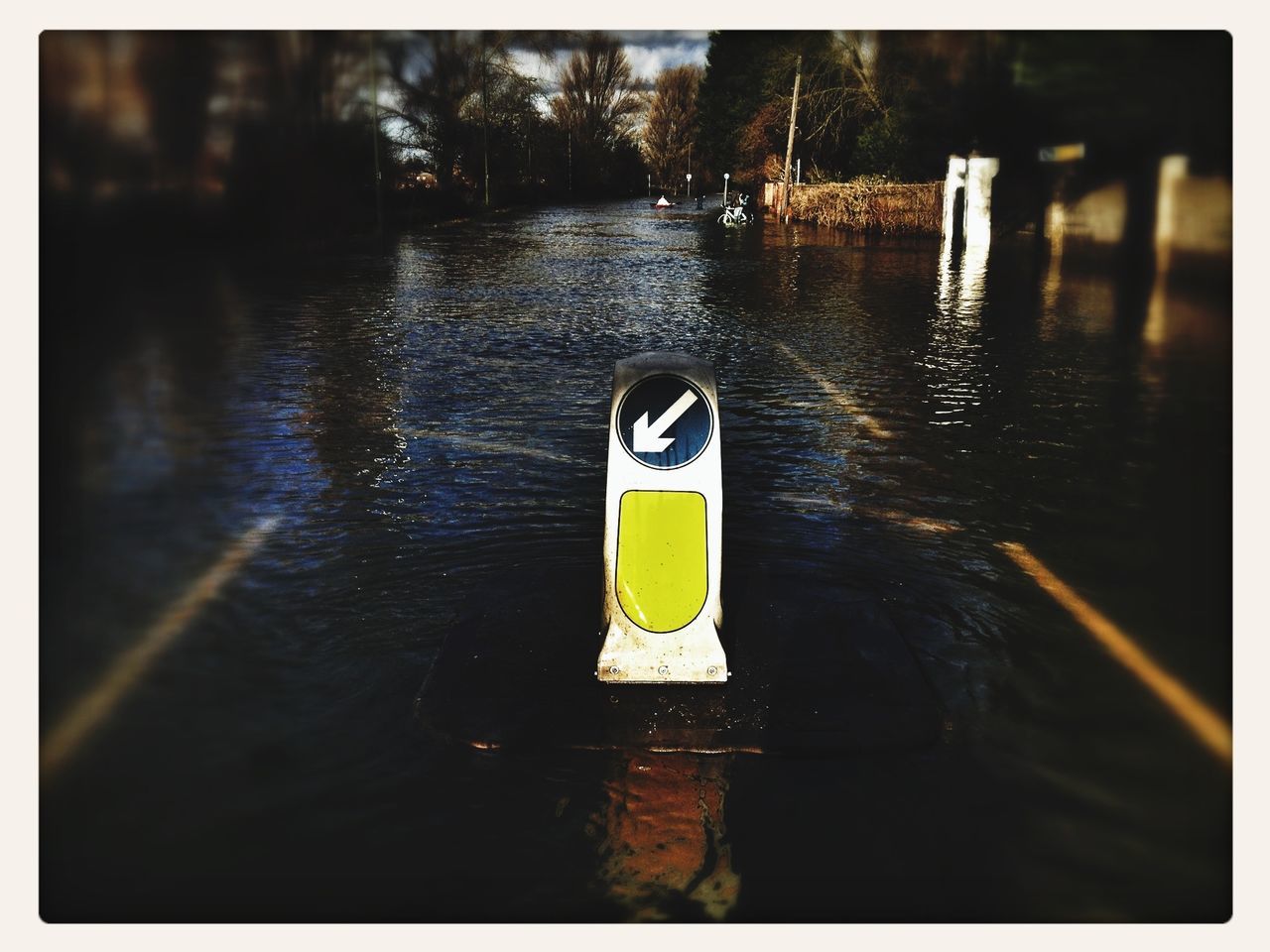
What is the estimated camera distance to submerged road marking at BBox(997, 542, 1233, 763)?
4062mm

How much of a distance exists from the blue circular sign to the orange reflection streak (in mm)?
1063

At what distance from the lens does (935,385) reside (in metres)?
10.5

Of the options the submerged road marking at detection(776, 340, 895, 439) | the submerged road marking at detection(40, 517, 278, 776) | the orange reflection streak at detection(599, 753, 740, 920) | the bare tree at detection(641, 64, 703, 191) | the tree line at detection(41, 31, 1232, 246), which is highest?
the bare tree at detection(641, 64, 703, 191)

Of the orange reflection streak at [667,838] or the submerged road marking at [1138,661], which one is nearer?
the orange reflection streak at [667,838]

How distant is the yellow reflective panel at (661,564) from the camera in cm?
439

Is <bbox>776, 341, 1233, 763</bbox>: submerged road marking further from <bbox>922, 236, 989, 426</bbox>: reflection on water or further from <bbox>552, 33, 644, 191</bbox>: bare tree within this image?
<bbox>552, 33, 644, 191</bbox>: bare tree

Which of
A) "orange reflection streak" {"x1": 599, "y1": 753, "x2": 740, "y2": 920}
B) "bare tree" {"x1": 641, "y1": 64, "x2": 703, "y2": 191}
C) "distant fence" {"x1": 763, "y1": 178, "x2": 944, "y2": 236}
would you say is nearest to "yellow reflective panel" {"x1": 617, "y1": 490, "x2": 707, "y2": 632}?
"orange reflection streak" {"x1": 599, "y1": 753, "x2": 740, "y2": 920}

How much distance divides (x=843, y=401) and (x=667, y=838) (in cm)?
683

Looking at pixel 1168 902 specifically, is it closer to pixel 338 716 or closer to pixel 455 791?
pixel 455 791

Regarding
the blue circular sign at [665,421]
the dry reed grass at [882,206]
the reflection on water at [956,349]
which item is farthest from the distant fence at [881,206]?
the blue circular sign at [665,421]

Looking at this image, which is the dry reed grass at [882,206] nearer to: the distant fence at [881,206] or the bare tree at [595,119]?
the distant fence at [881,206]

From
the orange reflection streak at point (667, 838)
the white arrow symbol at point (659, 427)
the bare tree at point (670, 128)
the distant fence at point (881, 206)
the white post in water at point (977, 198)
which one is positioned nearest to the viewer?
the orange reflection streak at point (667, 838)

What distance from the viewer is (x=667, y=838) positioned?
3.50 m

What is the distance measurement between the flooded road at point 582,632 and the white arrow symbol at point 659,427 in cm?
89
